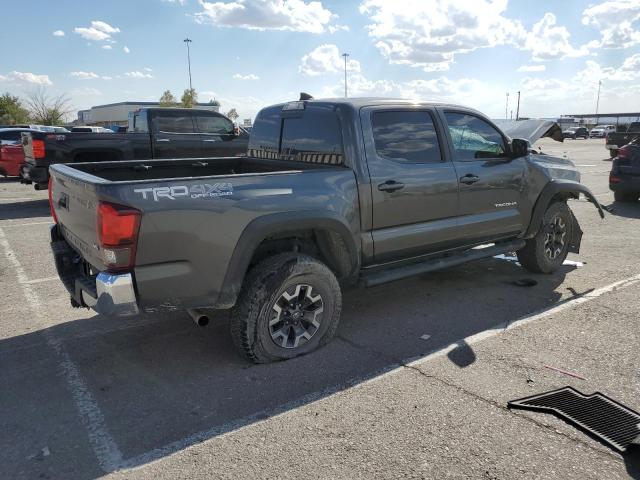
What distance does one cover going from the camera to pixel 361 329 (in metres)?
4.51

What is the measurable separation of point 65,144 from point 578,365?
9.91 metres

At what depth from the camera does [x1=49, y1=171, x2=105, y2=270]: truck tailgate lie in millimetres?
3221

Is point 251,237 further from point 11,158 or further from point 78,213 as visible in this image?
point 11,158

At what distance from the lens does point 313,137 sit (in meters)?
4.46

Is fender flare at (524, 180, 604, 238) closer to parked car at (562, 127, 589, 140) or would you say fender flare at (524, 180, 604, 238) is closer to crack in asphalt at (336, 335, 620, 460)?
crack in asphalt at (336, 335, 620, 460)

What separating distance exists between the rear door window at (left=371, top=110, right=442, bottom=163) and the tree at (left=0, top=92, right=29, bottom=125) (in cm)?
5547

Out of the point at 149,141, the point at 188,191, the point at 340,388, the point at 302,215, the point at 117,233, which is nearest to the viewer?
the point at 117,233

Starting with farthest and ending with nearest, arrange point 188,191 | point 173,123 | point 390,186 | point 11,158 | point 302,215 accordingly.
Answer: point 11,158, point 173,123, point 390,186, point 302,215, point 188,191

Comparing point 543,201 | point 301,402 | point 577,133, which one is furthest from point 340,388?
point 577,133

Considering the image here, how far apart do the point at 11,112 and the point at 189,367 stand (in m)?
57.2

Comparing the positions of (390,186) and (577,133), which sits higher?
(577,133)

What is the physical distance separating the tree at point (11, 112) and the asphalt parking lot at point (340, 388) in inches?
2110

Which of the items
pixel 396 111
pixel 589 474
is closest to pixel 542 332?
pixel 589 474

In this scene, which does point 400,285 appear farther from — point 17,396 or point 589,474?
point 17,396
